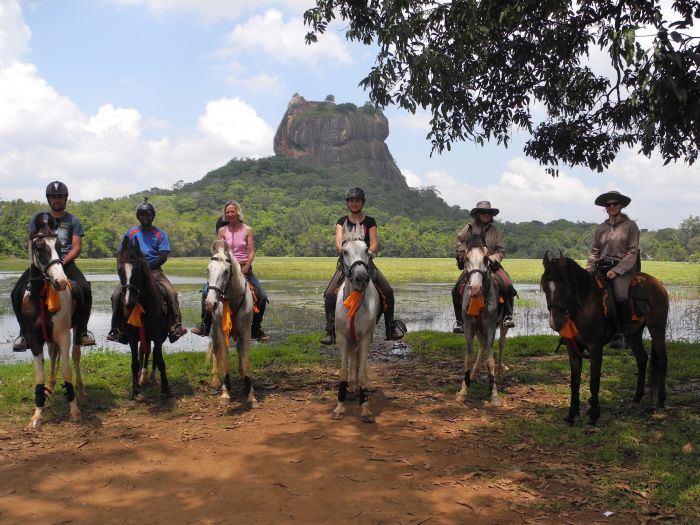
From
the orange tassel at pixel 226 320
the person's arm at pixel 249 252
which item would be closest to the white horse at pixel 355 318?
the orange tassel at pixel 226 320

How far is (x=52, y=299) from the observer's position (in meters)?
6.93

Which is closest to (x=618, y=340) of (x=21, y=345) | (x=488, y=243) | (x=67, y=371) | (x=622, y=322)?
(x=622, y=322)

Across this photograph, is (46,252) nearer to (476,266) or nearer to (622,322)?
(476,266)

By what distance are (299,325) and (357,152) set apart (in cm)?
17388

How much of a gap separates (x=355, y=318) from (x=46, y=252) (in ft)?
13.9

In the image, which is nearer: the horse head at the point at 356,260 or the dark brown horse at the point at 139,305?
the horse head at the point at 356,260

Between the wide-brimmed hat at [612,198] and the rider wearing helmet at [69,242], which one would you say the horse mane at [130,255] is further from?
the wide-brimmed hat at [612,198]

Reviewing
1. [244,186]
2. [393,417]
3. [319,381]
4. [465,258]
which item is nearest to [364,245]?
[465,258]

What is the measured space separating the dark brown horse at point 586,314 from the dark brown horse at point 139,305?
5.81 metres

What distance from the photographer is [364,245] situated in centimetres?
717

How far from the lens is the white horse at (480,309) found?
7957 mm

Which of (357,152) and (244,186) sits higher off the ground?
(357,152)

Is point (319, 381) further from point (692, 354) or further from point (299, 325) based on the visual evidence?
point (299, 325)

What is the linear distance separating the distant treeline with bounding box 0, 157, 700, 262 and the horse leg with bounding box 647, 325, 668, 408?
2340 inches
